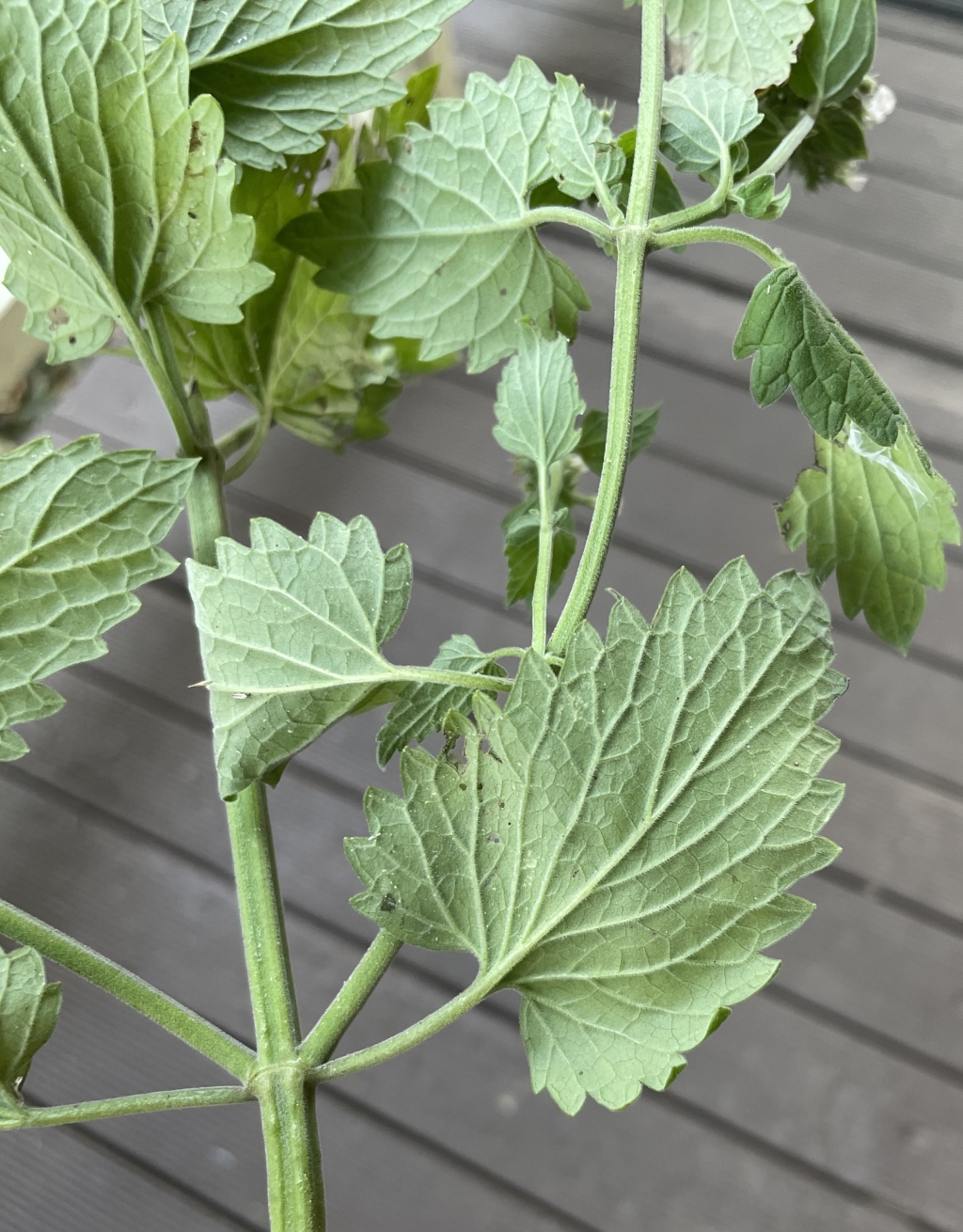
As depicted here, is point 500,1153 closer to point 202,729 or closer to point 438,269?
point 202,729

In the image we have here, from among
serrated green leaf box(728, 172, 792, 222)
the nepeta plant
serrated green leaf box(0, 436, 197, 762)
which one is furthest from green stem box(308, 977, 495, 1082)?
serrated green leaf box(728, 172, 792, 222)

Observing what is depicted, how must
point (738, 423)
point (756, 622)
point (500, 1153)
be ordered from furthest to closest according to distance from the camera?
point (738, 423) < point (500, 1153) < point (756, 622)

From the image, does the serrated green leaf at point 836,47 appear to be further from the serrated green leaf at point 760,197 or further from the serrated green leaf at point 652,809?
the serrated green leaf at point 652,809

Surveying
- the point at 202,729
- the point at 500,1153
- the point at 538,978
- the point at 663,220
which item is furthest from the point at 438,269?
the point at 500,1153

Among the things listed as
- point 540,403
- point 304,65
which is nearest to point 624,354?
point 540,403

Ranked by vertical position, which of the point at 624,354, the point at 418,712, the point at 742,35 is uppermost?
the point at 742,35

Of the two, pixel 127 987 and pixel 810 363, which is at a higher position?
pixel 810 363

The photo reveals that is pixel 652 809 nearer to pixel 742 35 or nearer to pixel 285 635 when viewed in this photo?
pixel 285 635

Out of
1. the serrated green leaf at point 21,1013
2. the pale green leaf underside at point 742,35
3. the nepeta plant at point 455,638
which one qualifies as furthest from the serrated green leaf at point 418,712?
the pale green leaf underside at point 742,35
